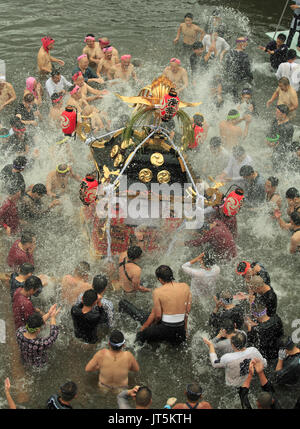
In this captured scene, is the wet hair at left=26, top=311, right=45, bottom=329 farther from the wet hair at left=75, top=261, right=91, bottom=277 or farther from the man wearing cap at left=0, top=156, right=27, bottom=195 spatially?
the man wearing cap at left=0, top=156, right=27, bottom=195

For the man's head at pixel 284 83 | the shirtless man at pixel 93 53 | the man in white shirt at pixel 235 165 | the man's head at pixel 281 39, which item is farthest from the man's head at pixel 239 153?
the man's head at pixel 281 39

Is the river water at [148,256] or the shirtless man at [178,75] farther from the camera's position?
the shirtless man at [178,75]

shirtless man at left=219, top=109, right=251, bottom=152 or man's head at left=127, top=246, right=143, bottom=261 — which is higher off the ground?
shirtless man at left=219, top=109, right=251, bottom=152

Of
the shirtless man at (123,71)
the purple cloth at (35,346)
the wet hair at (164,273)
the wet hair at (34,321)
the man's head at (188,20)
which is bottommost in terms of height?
the purple cloth at (35,346)

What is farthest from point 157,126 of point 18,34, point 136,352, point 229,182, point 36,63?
point 18,34

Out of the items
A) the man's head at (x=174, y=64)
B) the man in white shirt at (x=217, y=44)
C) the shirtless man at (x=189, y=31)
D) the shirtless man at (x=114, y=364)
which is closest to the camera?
the shirtless man at (x=114, y=364)

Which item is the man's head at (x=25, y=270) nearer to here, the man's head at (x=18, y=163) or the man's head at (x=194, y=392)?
the man's head at (x=18, y=163)

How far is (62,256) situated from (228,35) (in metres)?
9.52

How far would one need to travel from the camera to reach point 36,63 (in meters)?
11.6

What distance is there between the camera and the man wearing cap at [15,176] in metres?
6.96

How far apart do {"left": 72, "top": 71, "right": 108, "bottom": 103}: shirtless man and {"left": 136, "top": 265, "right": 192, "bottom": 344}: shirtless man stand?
5328mm

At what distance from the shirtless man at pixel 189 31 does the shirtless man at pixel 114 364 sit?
392 inches

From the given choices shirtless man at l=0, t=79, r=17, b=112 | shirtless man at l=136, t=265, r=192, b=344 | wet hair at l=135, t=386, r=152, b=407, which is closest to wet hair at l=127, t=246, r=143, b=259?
shirtless man at l=136, t=265, r=192, b=344

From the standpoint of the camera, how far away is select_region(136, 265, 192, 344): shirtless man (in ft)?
17.7
